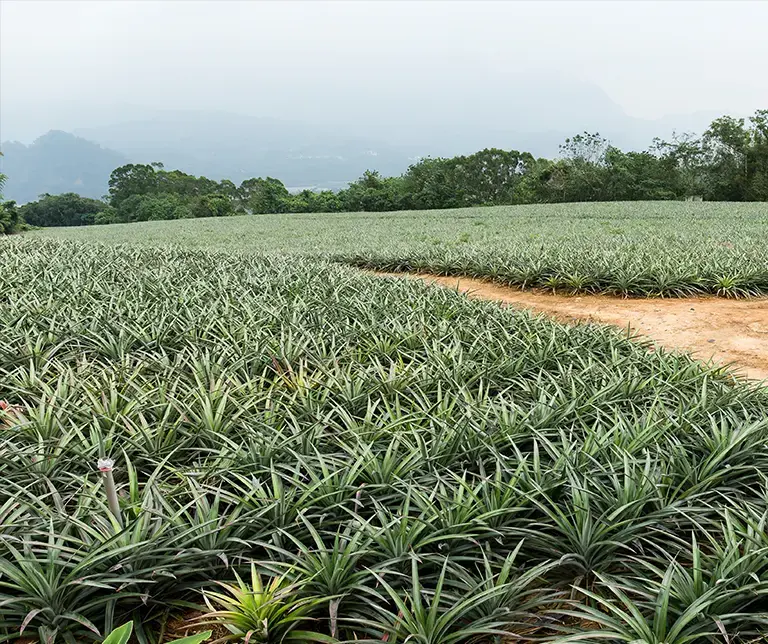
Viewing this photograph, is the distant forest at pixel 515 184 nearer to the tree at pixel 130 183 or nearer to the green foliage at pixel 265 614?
the tree at pixel 130 183

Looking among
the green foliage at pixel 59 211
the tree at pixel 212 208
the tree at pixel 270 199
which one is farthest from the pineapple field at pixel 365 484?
the green foliage at pixel 59 211

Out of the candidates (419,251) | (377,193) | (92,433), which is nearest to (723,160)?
(377,193)

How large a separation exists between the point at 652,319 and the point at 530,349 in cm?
270

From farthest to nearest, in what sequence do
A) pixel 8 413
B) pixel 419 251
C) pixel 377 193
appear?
pixel 377 193, pixel 419 251, pixel 8 413

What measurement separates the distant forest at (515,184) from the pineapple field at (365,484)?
1158 inches

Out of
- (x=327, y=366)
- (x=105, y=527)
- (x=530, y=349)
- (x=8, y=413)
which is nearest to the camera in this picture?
(x=105, y=527)

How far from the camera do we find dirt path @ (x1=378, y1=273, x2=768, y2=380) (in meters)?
4.36

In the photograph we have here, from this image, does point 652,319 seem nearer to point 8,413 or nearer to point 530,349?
point 530,349

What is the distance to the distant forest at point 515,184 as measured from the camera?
1603 inches

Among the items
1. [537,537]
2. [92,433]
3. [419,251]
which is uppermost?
[419,251]

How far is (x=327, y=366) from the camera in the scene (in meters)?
3.24

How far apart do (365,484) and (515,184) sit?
55.7m

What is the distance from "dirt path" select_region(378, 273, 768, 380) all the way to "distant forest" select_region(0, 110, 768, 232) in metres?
29.4

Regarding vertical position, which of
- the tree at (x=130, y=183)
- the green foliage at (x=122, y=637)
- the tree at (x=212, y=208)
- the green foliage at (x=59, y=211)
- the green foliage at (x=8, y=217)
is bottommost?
the green foliage at (x=122, y=637)
